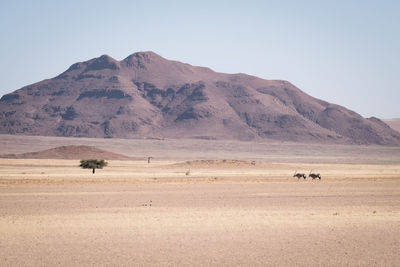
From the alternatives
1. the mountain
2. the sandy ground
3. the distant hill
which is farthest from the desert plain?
the mountain

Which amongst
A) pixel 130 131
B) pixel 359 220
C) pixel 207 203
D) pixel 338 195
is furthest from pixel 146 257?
pixel 130 131

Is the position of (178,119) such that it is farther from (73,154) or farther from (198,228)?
(198,228)

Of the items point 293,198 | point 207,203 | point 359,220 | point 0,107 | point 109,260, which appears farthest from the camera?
point 0,107

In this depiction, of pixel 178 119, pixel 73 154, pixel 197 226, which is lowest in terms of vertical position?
pixel 73 154

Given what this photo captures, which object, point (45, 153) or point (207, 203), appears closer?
point (207, 203)

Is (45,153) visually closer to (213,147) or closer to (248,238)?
(213,147)

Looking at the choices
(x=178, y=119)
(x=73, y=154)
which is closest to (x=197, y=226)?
(x=73, y=154)

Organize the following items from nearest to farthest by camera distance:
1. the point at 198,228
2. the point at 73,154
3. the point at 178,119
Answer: the point at 198,228 < the point at 73,154 < the point at 178,119

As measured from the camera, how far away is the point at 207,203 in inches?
931

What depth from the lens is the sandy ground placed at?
12.5 m

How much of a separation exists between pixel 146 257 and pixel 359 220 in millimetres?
8873

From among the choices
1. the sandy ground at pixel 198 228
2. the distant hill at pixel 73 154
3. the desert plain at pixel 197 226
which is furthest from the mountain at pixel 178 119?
the sandy ground at pixel 198 228

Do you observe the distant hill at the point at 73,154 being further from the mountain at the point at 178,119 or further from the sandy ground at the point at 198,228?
the mountain at the point at 178,119

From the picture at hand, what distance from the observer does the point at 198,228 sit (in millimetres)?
16484
